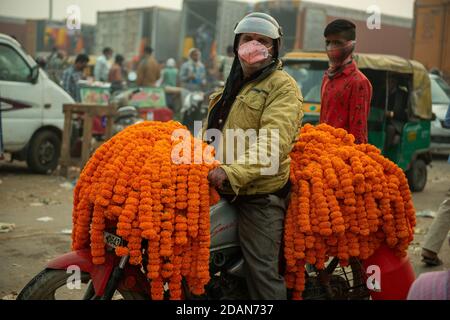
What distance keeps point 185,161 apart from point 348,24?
2.50m

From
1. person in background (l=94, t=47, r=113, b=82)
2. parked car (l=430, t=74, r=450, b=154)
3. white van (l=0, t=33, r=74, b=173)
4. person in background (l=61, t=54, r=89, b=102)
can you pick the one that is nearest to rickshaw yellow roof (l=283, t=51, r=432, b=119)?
parked car (l=430, t=74, r=450, b=154)

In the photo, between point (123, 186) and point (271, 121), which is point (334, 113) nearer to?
point (271, 121)

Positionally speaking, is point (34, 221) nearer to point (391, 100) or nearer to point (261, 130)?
point (261, 130)

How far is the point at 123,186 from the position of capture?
10.2ft

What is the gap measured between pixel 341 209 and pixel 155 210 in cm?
102

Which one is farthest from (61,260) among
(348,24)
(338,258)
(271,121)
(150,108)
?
(150,108)

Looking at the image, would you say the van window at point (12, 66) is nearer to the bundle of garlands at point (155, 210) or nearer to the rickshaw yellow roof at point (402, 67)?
the rickshaw yellow roof at point (402, 67)

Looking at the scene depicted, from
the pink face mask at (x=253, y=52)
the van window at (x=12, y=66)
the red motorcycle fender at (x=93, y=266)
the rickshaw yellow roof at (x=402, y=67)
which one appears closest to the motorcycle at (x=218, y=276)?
the red motorcycle fender at (x=93, y=266)

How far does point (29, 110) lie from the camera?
1016 cm

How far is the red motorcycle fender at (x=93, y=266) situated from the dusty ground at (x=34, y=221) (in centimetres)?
176

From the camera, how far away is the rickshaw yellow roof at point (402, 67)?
950 centimetres

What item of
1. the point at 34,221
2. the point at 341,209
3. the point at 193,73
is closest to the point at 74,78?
the point at 34,221

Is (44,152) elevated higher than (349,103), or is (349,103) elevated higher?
(349,103)

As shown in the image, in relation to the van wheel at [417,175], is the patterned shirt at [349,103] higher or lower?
higher
